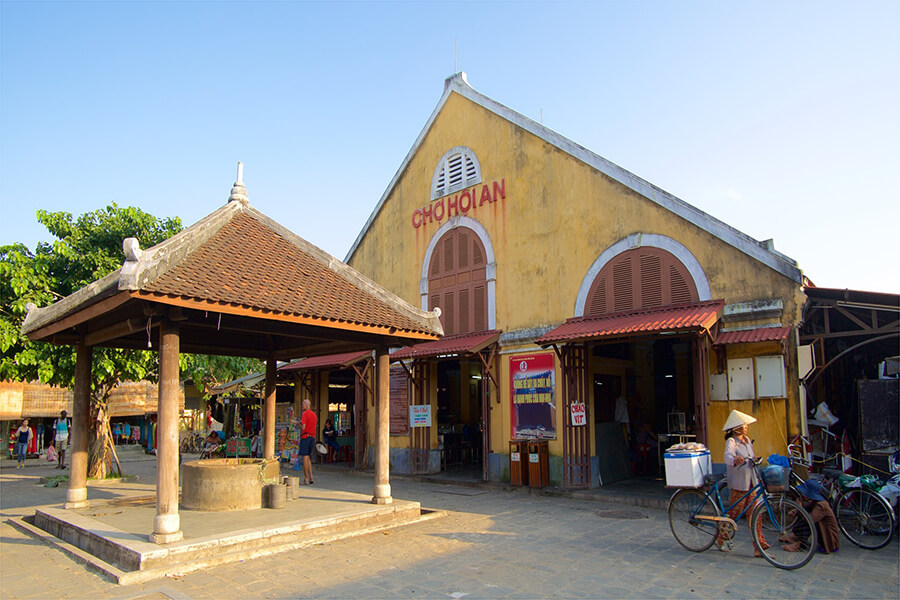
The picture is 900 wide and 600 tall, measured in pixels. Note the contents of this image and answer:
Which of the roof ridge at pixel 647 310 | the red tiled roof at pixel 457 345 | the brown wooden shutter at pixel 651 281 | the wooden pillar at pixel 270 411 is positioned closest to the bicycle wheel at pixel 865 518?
the roof ridge at pixel 647 310

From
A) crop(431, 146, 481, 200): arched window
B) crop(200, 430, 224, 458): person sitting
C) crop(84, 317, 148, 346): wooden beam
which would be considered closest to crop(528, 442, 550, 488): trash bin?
crop(431, 146, 481, 200): arched window

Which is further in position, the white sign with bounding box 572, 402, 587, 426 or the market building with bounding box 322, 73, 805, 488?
the white sign with bounding box 572, 402, 587, 426

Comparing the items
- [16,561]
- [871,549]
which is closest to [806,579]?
[871,549]

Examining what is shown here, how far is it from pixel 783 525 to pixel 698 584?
158 cm

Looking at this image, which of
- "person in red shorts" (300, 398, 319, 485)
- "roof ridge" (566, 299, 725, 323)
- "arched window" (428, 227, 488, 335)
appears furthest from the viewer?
"arched window" (428, 227, 488, 335)

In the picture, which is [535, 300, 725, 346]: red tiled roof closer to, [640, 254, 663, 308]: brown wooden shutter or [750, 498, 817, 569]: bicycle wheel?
[640, 254, 663, 308]: brown wooden shutter

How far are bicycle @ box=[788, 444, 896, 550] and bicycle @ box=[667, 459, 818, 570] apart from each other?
1.94 feet

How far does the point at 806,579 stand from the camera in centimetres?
664

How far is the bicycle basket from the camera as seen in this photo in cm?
734

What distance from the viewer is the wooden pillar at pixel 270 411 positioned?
12.0 meters

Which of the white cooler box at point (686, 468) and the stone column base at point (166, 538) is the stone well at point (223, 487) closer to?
the stone column base at point (166, 538)

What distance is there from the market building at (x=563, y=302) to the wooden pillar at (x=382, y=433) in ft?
11.9

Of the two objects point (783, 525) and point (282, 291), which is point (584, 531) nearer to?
point (783, 525)

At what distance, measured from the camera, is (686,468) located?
7824 mm
